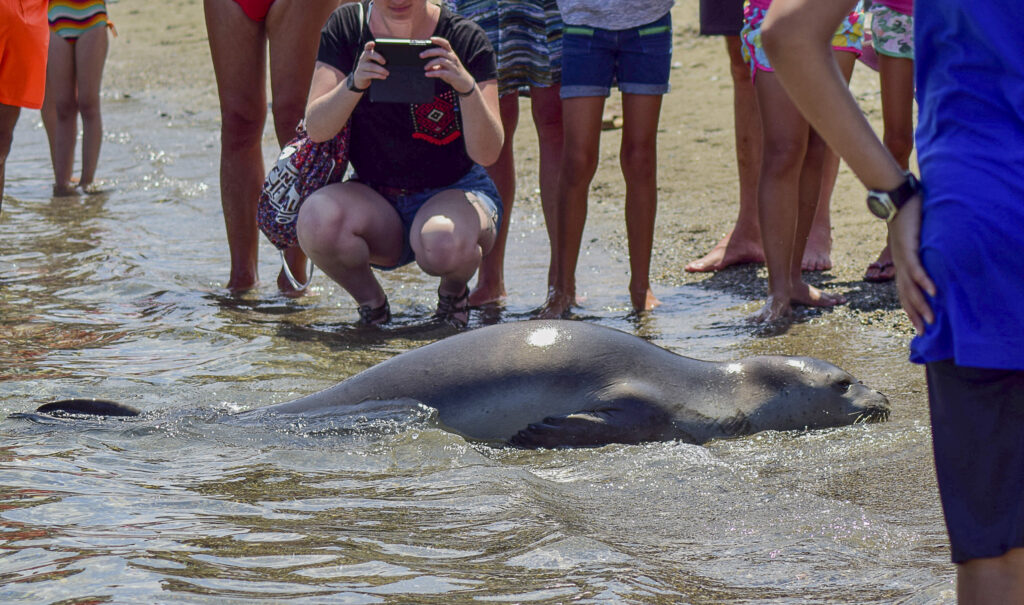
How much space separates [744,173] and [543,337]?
116 inches

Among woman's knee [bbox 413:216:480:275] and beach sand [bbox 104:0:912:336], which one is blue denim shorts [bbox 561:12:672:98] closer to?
woman's knee [bbox 413:216:480:275]

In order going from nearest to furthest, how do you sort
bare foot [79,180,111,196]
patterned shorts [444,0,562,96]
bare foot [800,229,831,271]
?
1. patterned shorts [444,0,562,96]
2. bare foot [800,229,831,271]
3. bare foot [79,180,111,196]

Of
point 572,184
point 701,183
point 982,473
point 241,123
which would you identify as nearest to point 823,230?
point 572,184

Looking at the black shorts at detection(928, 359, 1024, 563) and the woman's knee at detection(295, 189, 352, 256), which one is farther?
the woman's knee at detection(295, 189, 352, 256)

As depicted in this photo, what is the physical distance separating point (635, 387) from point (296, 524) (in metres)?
1.30

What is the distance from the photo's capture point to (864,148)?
1.88 metres

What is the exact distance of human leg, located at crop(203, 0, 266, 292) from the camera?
5750mm

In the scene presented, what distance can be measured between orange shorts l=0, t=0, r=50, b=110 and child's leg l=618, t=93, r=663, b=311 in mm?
2729

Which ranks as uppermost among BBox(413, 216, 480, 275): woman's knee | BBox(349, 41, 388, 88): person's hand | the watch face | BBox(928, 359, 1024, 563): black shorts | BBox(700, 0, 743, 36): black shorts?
BBox(700, 0, 743, 36): black shorts

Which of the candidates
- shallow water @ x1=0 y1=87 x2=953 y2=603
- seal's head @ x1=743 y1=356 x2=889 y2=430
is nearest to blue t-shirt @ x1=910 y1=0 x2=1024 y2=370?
shallow water @ x1=0 y1=87 x2=953 y2=603

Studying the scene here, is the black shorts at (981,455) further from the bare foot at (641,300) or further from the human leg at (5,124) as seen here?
the human leg at (5,124)

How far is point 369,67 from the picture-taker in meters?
4.90

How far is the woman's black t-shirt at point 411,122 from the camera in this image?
17.0 feet

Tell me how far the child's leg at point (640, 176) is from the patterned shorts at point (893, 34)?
43.8 inches
